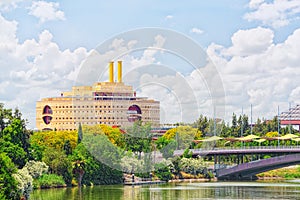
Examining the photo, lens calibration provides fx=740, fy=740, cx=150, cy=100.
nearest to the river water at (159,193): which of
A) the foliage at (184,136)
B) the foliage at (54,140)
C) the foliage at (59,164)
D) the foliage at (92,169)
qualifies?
the foliage at (59,164)

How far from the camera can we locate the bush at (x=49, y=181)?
52.7m

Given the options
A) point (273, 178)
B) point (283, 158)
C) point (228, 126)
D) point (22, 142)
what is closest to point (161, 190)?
point (22, 142)

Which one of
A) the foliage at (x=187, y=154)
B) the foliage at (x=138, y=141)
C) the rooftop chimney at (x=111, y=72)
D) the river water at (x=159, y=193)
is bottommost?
the river water at (x=159, y=193)

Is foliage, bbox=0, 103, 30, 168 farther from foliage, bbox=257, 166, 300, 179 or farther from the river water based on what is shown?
foliage, bbox=257, 166, 300, 179

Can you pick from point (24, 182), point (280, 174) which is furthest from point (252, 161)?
point (24, 182)

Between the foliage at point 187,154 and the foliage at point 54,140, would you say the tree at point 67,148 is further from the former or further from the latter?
the foliage at point 187,154

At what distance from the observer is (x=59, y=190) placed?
52.2 m

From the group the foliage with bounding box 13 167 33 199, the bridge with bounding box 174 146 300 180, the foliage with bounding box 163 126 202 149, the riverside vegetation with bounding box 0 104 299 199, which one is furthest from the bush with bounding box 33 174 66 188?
the foliage with bounding box 163 126 202 149

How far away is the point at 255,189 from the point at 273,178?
23.4 metres

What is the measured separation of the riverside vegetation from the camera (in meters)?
47.7

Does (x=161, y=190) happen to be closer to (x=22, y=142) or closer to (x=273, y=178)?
(x=22, y=142)

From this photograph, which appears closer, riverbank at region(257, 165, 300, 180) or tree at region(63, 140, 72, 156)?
tree at region(63, 140, 72, 156)

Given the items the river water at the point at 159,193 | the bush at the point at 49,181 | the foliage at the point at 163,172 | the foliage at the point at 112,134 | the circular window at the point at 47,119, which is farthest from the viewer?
the circular window at the point at 47,119

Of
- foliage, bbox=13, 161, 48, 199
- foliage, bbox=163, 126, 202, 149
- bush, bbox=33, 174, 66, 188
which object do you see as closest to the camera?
foliage, bbox=13, 161, 48, 199
